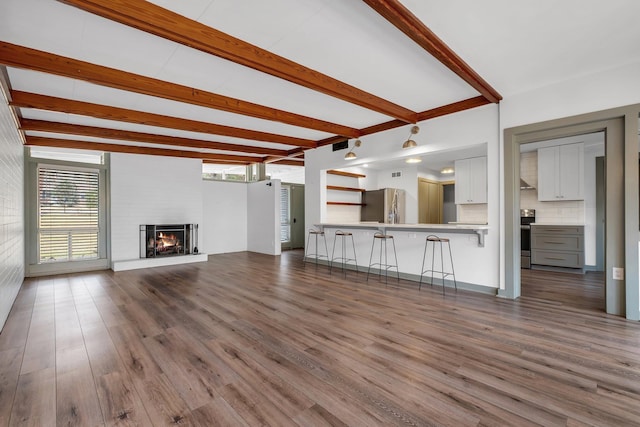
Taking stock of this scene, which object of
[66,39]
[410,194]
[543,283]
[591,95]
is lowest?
[543,283]

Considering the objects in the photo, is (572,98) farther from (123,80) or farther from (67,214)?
(67,214)

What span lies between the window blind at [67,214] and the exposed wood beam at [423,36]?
22.5 ft

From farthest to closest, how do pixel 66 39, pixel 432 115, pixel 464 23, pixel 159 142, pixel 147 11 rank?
pixel 159 142, pixel 432 115, pixel 66 39, pixel 464 23, pixel 147 11

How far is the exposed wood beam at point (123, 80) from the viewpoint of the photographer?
2812 millimetres

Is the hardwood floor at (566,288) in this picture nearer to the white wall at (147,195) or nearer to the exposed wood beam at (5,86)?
the exposed wood beam at (5,86)

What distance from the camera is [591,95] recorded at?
136 inches

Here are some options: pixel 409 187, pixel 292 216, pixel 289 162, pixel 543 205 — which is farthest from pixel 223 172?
pixel 543 205

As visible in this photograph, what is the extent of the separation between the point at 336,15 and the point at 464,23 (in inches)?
43.0

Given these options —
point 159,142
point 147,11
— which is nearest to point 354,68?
point 147,11

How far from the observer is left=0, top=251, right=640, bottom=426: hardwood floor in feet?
5.76

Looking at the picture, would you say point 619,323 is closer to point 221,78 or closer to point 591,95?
point 591,95

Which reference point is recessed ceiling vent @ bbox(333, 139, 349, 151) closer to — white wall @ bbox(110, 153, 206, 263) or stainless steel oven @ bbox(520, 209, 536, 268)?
white wall @ bbox(110, 153, 206, 263)

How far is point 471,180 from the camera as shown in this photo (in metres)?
6.86

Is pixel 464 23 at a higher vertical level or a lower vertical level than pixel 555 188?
higher
